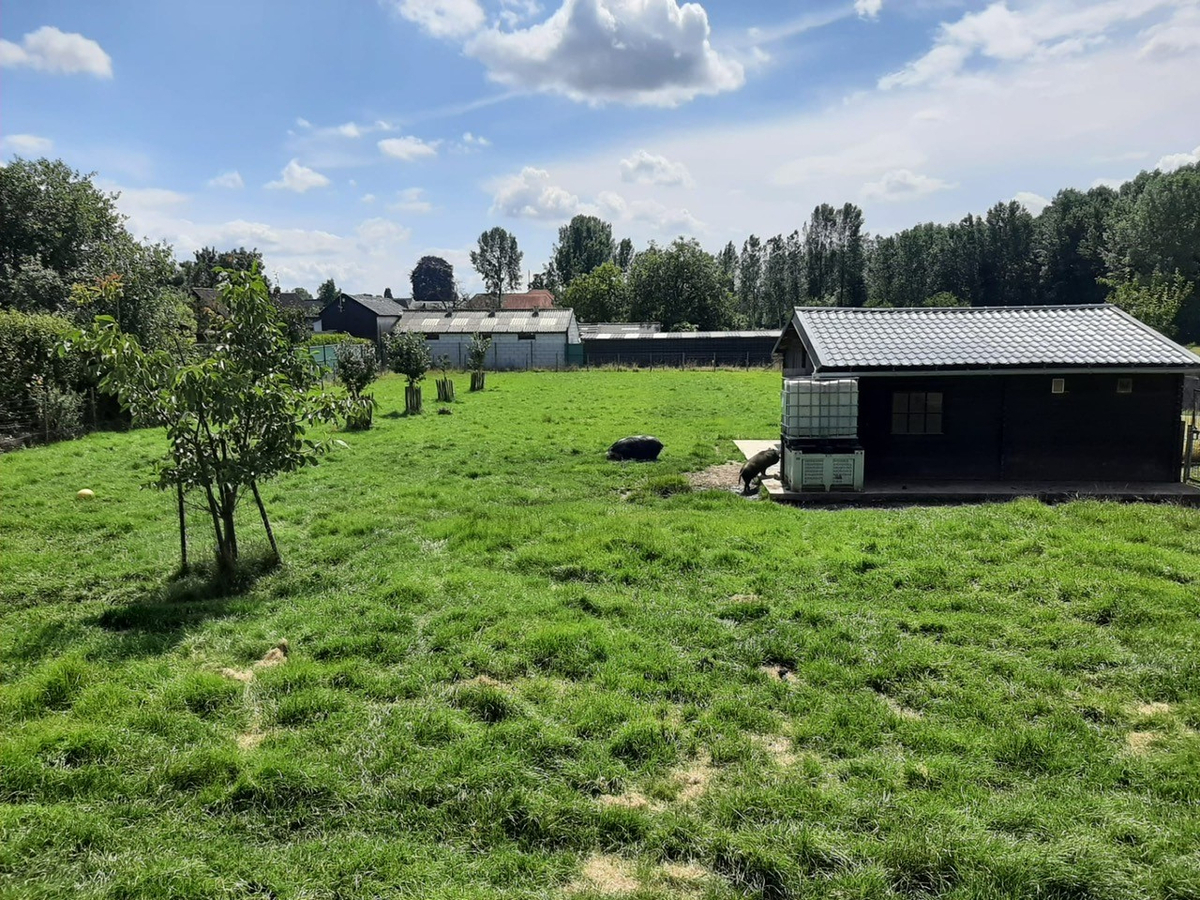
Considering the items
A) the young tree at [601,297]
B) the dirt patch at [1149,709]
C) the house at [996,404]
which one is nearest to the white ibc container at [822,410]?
the house at [996,404]

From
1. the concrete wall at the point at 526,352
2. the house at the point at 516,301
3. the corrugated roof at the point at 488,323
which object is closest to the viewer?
the concrete wall at the point at 526,352

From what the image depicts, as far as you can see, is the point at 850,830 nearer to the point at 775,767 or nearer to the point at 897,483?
the point at 775,767

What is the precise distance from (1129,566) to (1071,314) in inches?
309

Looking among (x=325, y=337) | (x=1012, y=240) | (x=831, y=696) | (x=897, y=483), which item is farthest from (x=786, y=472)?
(x=1012, y=240)

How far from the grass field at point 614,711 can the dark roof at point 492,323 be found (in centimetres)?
3903

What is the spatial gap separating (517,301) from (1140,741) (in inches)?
2797

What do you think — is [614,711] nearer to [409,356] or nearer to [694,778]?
[694,778]

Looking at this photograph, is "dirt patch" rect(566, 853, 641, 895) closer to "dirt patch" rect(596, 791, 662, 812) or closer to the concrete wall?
"dirt patch" rect(596, 791, 662, 812)

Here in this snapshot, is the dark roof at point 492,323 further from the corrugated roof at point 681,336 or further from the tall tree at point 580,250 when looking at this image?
the tall tree at point 580,250

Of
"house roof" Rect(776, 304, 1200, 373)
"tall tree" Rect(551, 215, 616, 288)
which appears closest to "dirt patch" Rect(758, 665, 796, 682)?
"house roof" Rect(776, 304, 1200, 373)

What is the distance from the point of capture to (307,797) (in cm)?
380

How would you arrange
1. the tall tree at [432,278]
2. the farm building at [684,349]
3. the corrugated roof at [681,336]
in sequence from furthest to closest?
the tall tree at [432,278], the corrugated roof at [681,336], the farm building at [684,349]

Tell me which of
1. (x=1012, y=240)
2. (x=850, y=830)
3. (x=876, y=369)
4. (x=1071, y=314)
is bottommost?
(x=850, y=830)

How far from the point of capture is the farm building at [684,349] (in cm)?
4541
